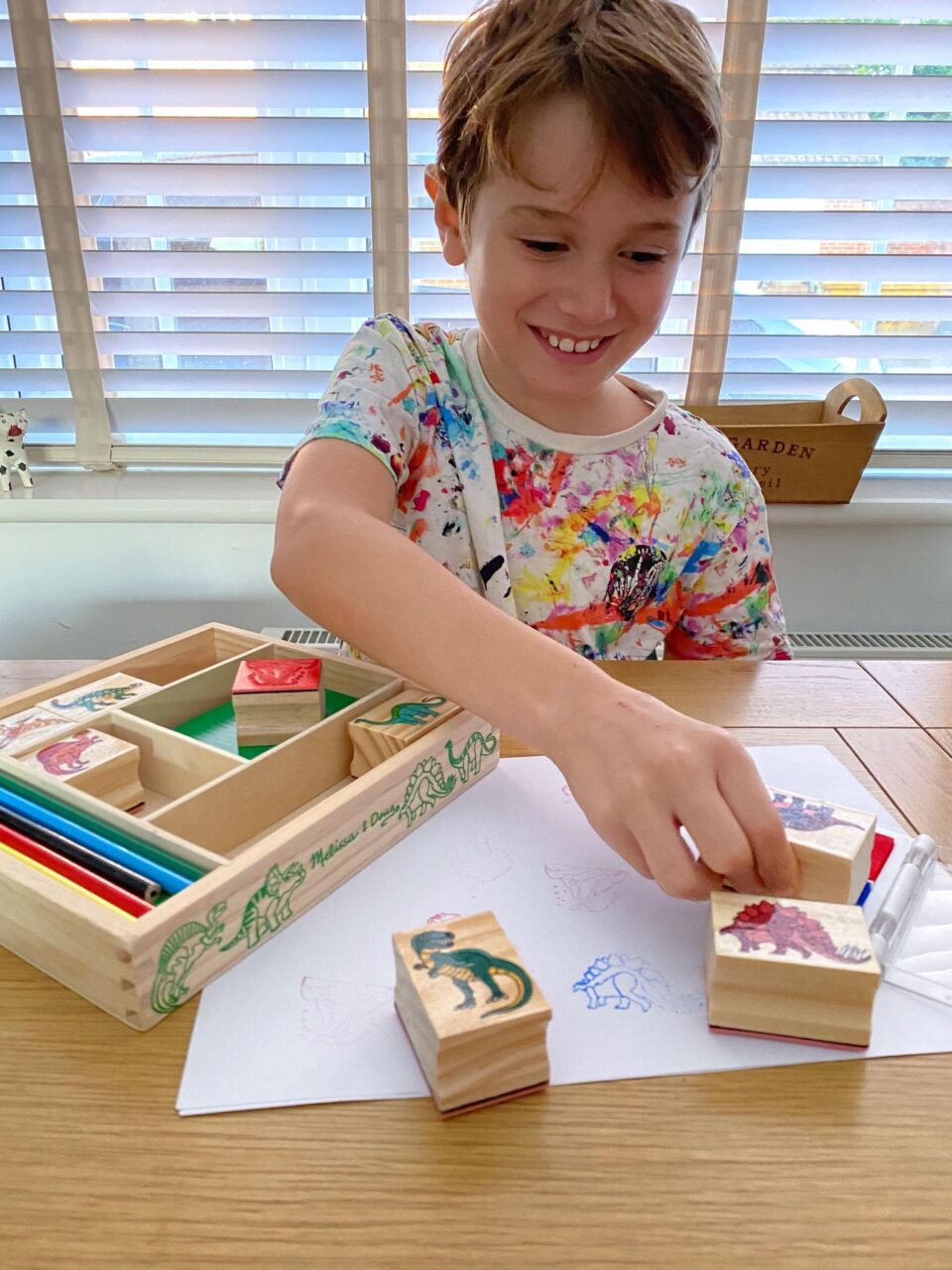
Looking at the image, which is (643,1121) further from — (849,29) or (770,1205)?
(849,29)

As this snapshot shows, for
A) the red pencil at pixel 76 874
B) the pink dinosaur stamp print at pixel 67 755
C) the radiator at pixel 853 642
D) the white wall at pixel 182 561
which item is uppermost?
the pink dinosaur stamp print at pixel 67 755

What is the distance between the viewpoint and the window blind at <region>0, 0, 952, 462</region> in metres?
1.29

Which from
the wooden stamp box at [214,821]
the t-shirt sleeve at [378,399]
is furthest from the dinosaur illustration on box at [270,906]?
the t-shirt sleeve at [378,399]

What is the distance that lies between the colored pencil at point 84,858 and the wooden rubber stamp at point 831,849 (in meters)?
0.28

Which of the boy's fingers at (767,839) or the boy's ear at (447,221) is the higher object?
the boy's ear at (447,221)

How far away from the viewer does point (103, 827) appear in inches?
16.5

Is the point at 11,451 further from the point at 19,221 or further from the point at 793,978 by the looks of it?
the point at 793,978

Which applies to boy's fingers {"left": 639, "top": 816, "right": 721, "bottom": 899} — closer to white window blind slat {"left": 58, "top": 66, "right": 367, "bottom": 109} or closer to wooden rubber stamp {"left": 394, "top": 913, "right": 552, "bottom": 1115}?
wooden rubber stamp {"left": 394, "top": 913, "right": 552, "bottom": 1115}

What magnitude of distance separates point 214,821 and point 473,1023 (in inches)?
7.5

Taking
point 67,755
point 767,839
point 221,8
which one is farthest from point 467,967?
point 221,8

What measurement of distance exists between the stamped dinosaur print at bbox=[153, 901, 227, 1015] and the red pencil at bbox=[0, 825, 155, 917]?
17 millimetres

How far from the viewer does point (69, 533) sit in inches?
54.6

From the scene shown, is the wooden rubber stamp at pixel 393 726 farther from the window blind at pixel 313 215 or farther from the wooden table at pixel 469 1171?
the window blind at pixel 313 215

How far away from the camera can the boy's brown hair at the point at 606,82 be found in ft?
2.03
